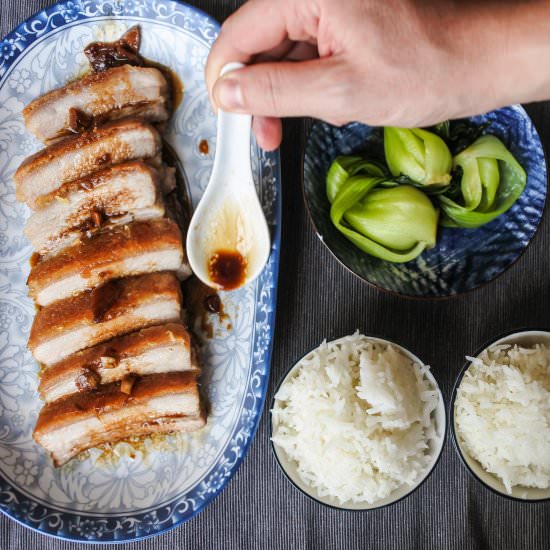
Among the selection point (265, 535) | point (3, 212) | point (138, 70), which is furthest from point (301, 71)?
point (265, 535)

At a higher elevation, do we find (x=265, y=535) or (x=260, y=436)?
(x=260, y=436)

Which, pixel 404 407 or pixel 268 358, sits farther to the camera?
pixel 268 358

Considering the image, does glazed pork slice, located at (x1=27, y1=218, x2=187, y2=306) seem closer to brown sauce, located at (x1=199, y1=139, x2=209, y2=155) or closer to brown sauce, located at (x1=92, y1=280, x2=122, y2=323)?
brown sauce, located at (x1=92, y1=280, x2=122, y2=323)

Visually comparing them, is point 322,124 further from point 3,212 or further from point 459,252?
point 3,212

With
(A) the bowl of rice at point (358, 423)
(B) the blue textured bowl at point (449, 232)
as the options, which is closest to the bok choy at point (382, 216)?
(B) the blue textured bowl at point (449, 232)

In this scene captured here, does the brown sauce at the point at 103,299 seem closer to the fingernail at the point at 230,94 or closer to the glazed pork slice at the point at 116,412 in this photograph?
the glazed pork slice at the point at 116,412

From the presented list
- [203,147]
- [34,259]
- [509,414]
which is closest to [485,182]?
[509,414]
